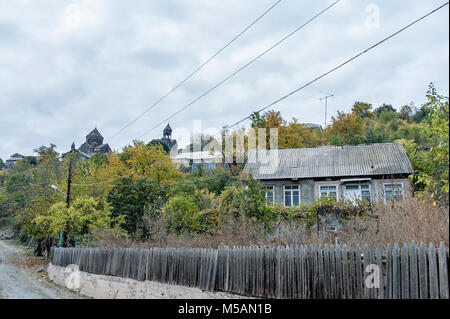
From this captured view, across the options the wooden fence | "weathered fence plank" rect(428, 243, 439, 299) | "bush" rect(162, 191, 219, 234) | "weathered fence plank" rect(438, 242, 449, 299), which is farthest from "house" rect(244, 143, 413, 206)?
"weathered fence plank" rect(438, 242, 449, 299)

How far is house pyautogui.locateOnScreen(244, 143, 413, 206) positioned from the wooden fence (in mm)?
12097

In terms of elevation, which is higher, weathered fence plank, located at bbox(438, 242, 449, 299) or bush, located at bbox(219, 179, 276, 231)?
bush, located at bbox(219, 179, 276, 231)

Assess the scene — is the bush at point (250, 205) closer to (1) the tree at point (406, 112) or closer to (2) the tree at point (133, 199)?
(2) the tree at point (133, 199)

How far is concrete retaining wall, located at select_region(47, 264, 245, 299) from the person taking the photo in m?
9.64

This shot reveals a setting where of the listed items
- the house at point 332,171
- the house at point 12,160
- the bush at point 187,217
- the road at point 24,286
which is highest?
the house at point 12,160

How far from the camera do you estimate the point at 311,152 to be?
2662 centimetres

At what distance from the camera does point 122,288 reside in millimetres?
12188

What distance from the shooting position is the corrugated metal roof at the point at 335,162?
895 inches

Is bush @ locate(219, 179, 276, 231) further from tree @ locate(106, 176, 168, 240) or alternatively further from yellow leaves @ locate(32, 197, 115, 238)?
yellow leaves @ locate(32, 197, 115, 238)

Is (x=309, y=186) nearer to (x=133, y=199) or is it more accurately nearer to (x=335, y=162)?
(x=335, y=162)

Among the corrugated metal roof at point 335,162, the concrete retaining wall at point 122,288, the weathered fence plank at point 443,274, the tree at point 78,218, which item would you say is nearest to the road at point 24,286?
the concrete retaining wall at point 122,288

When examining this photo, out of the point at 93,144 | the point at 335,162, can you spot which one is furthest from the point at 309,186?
the point at 93,144

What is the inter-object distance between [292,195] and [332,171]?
126 inches
